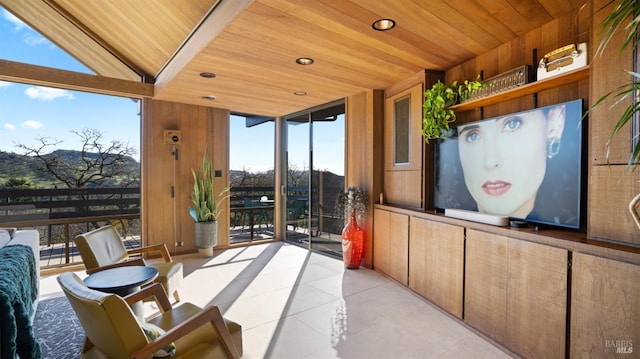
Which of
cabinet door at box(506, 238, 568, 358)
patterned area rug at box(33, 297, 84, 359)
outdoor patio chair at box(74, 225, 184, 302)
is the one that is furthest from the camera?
outdoor patio chair at box(74, 225, 184, 302)

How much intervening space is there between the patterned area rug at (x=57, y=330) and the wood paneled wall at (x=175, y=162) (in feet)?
5.85

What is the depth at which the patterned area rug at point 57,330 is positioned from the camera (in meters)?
2.46

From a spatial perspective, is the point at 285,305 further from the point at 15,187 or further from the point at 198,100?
the point at 15,187

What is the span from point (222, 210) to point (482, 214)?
14.2 feet

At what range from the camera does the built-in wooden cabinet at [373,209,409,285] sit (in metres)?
3.60

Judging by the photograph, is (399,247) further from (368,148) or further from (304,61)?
(304,61)

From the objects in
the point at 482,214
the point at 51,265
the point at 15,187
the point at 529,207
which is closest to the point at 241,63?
the point at 482,214

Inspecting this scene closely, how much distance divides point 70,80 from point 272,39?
3197 millimetres

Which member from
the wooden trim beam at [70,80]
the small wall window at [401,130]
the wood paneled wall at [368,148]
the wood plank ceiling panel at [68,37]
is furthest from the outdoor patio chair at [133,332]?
the wood plank ceiling panel at [68,37]

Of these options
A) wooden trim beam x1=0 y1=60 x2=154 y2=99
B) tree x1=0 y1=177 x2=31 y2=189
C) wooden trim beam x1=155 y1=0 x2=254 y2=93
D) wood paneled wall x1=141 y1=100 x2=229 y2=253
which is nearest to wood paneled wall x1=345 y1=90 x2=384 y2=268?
wooden trim beam x1=155 y1=0 x2=254 y2=93

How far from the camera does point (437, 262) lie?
121 inches

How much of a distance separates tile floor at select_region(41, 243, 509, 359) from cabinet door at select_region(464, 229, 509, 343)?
0.43 ft

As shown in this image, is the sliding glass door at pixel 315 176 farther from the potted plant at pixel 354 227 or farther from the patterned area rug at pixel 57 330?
the patterned area rug at pixel 57 330

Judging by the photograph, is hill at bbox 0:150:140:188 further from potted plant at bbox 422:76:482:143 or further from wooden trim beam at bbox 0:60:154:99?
potted plant at bbox 422:76:482:143
